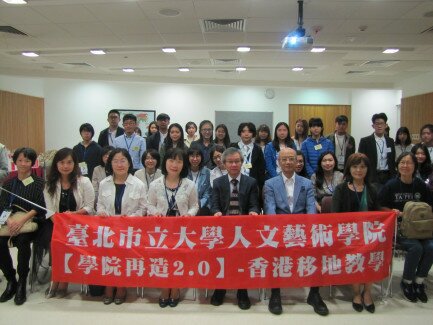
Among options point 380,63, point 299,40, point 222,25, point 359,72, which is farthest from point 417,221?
point 359,72

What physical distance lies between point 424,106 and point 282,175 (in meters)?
7.19

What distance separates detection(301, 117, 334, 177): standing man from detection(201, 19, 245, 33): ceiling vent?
188 centimetres

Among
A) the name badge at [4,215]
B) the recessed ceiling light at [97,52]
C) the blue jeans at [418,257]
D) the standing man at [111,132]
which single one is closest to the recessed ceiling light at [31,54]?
the recessed ceiling light at [97,52]

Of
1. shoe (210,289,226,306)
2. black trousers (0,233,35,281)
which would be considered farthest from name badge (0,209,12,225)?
shoe (210,289,226,306)

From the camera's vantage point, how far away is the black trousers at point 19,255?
291cm

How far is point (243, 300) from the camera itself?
9.32 feet

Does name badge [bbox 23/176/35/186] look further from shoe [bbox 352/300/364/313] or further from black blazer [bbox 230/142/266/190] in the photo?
shoe [bbox 352/300/364/313]

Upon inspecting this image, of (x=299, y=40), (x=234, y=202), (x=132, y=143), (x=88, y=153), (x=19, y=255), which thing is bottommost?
(x=19, y=255)

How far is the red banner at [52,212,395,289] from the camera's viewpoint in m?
2.74

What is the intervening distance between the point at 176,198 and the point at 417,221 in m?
2.04

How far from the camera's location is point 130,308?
9.21 feet

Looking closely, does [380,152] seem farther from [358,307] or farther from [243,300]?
[243,300]

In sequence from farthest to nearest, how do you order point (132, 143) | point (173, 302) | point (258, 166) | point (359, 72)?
point (359, 72) → point (132, 143) → point (258, 166) → point (173, 302)

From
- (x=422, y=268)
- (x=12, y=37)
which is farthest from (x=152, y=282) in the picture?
(x=12, y=37)
